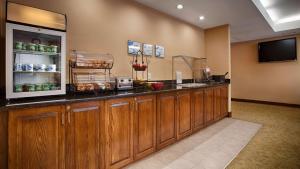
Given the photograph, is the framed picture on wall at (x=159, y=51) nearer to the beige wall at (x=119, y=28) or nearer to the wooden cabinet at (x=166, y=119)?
the beige wall at (x=119, y=28)

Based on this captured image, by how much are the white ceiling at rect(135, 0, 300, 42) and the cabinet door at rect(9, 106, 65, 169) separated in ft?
8.38

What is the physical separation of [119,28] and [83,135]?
186cm

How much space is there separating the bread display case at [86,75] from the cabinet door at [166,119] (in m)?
0.78

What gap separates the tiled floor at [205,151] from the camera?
2098 millimetres

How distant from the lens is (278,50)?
5789mm

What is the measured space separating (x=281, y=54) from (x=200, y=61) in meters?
3.40

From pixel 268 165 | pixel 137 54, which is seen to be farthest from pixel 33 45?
pixel 268 165

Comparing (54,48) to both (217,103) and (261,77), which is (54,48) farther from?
(261,77)

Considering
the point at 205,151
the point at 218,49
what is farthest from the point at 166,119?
the point at 218,49

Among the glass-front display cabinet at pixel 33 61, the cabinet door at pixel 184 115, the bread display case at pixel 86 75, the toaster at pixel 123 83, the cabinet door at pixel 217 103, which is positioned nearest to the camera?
the glass-front display cabinet at pixel 33 61

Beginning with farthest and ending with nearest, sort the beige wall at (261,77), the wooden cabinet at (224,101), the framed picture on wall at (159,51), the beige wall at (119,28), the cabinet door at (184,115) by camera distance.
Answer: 1. the beige wall at (261,77)
2. the wooden cabinet at (224,101)
3. the framed picture on wall at (159,51)
4. the cabinet door at (184,115)
5. the beige wall at (119,28)

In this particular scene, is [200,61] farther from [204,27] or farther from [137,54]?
[137,54]

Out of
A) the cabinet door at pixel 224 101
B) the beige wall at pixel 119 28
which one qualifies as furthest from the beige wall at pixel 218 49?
the beige wall at pixel 119 28

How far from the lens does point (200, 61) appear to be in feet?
15.6
